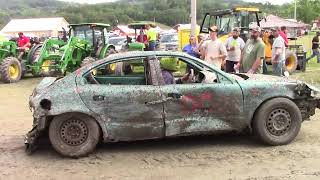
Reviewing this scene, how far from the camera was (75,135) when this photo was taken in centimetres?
739

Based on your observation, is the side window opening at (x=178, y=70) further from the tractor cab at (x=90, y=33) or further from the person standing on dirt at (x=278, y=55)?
the tractor cab at (x=90, y=33)

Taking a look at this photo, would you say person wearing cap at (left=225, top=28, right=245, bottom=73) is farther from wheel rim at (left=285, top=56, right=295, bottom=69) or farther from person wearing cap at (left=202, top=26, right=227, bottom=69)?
wheel rim at (left=285, top=56, right=295, bottom=69)

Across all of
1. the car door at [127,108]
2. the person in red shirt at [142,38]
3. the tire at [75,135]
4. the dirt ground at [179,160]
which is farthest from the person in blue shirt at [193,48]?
the person in red shirt at [142,38]

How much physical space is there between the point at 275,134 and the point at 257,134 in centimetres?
28

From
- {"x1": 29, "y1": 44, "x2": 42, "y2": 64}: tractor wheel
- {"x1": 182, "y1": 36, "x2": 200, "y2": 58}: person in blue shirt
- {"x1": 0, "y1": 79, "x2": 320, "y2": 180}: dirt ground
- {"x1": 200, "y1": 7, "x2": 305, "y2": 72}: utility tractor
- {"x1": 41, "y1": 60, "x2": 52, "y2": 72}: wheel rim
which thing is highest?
{"x1": 200, "y1": 7, "x2": 305, "y2": 72}: utility tractor

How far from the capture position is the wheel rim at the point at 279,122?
7691mm

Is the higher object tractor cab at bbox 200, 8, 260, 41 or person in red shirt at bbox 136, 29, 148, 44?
tractor cab at bbox 200, 8, 260, 41

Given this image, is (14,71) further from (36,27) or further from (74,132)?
(36,27)

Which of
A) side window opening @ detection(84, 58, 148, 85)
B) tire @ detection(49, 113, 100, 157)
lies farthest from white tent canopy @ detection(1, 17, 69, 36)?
tire @ detection(49, 113, 100, 157)

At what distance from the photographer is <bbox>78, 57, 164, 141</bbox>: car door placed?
7.35 m

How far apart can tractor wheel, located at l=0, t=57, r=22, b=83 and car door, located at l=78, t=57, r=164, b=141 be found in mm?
11717

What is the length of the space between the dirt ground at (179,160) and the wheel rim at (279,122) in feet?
0.83

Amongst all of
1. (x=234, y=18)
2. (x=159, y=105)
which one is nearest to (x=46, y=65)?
(x=234, y=18)

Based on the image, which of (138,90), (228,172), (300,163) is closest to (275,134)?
(300,163)
